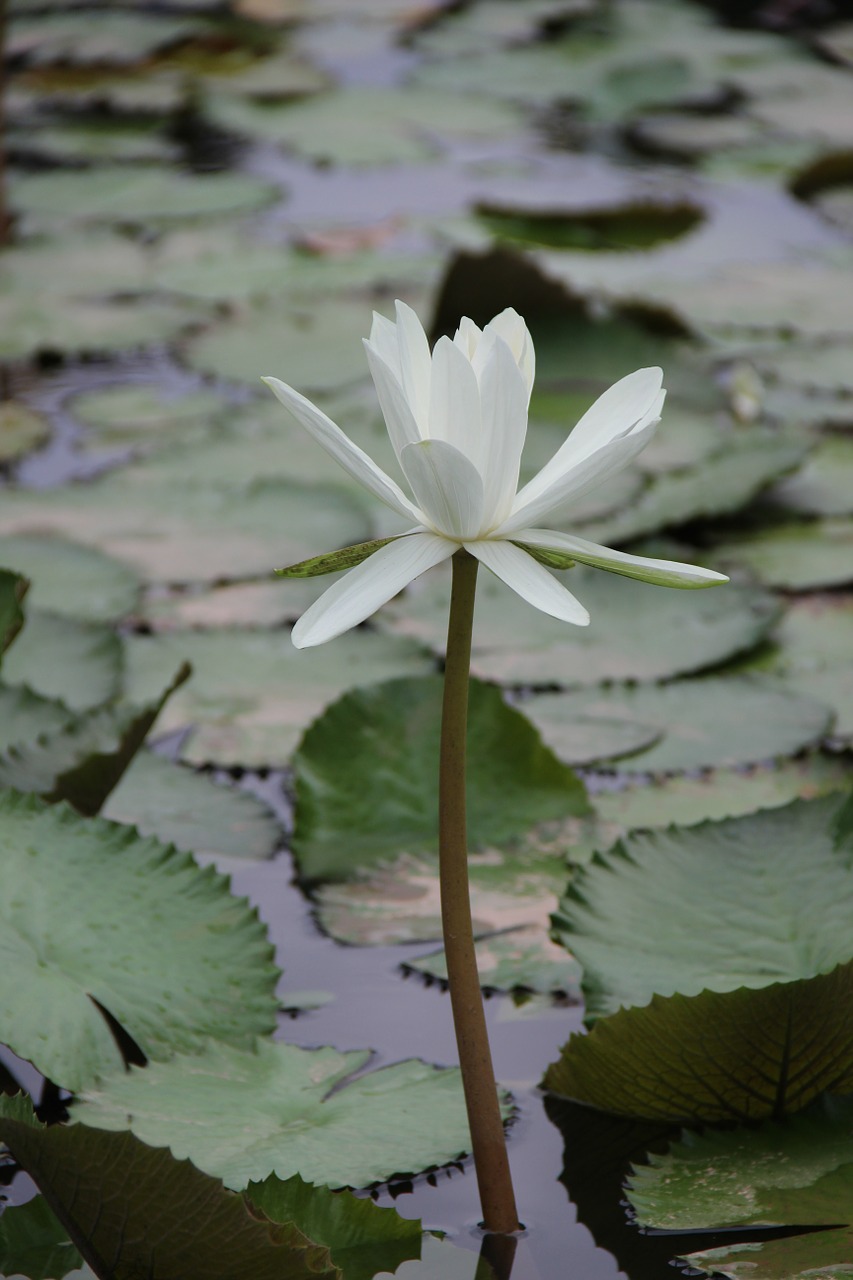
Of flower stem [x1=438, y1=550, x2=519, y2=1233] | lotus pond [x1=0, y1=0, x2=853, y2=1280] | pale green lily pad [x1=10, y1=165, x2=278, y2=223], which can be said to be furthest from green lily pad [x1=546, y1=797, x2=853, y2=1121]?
pale green lily pad [x1=10, y1=165, x2=278, y2=223]

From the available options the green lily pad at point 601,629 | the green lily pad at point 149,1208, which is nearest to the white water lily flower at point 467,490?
the green lily pad at point 149,1208

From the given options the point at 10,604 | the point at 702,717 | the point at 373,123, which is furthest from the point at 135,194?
the point at 10,604

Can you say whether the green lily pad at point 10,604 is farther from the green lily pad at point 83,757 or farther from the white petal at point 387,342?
the white petal at point 387,342

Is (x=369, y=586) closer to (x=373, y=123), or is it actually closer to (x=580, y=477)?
(x=580, y=477)

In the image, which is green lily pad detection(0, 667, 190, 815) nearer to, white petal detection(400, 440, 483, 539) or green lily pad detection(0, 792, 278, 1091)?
green lily pad detection(0, 792, 278, 1091)

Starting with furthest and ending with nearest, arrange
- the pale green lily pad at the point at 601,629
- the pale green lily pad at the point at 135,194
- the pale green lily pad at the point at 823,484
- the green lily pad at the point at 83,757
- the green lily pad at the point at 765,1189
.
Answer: the pale green lily pad at the point at 135,194 < the pale green lily pad at the point at 823,484 < the pale green lily pad at the point at 601,629 < the green lily pad at the point at 83,757 < the green lily pad at the point at 765,1189

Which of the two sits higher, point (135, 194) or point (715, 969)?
point (715, 969)

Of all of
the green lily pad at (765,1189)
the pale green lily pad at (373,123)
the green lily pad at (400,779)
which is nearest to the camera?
the green lily pad at (765,1189)
